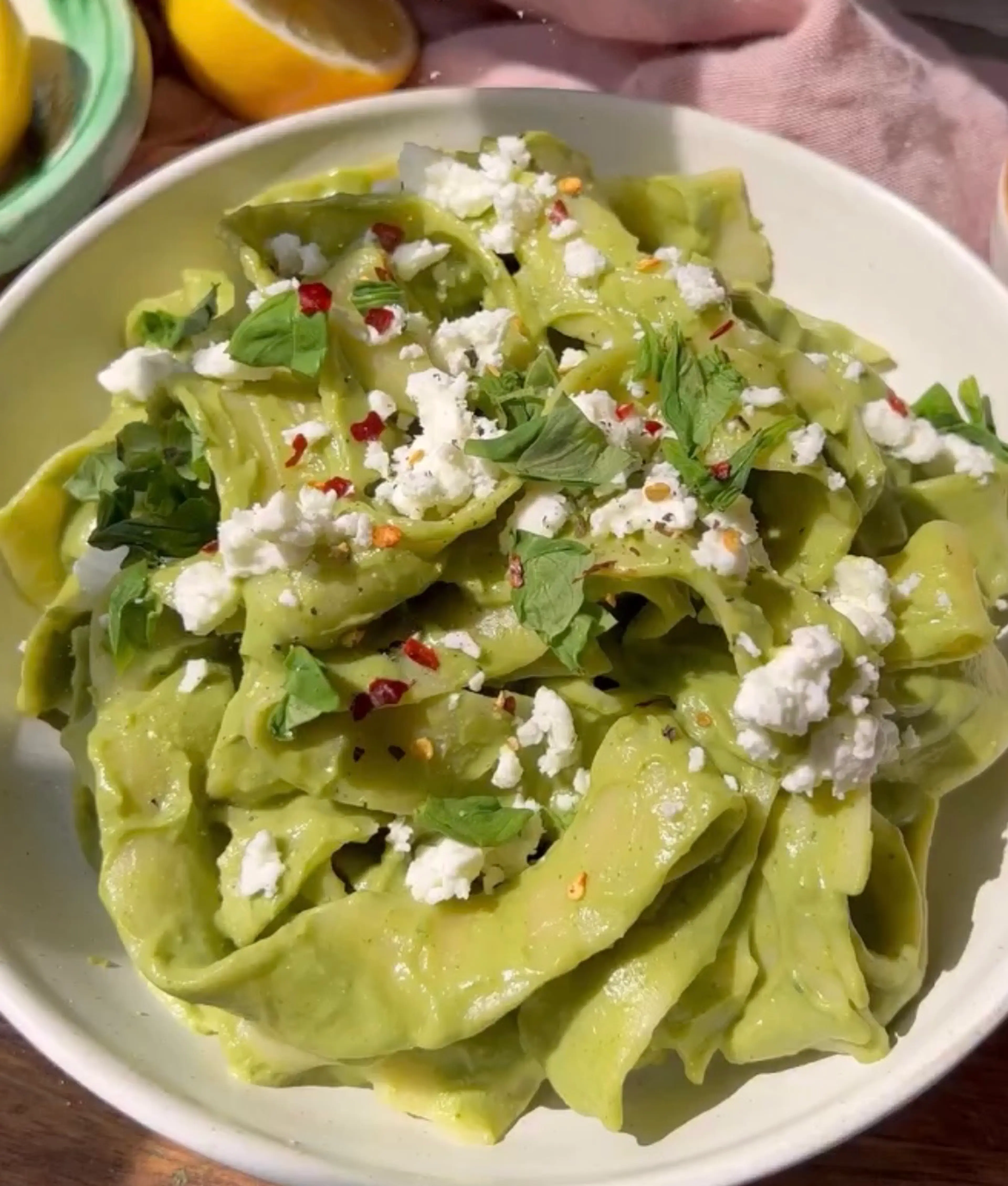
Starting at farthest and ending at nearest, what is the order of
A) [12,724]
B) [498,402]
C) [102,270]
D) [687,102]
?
1. [687,102]
2. [102,270]
3. [12,724]
4. [498,402]

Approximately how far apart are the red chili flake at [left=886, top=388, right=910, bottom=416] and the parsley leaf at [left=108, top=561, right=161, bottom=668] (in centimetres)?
113

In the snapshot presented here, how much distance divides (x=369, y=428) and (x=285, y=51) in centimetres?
105

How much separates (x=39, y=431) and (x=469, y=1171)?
1278 mm

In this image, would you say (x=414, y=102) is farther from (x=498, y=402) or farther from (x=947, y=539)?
(x=947, y=539)

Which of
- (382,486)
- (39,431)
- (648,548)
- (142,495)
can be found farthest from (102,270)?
(648,548)

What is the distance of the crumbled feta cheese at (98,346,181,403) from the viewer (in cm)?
177

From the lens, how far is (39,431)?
1957 mm

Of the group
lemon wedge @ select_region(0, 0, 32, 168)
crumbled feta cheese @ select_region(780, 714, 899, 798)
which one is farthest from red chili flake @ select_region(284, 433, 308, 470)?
lemon wedge @ select_region(0, 0, 32, 168)

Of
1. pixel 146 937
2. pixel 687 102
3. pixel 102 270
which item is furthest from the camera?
pixel 687 102

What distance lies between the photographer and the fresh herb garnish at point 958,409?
6.44 ft

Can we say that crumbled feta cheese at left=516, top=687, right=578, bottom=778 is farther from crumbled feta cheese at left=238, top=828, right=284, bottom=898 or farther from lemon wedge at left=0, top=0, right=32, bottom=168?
lemon wedge at left=0, top=0, right=32, bottom=168

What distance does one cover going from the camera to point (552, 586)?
1.56 m

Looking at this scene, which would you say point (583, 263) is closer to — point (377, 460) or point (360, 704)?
point (377, 460)

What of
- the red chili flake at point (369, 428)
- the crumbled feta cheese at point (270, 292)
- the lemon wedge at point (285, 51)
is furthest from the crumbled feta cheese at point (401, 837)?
the lemon wedge at point (285, 51)
